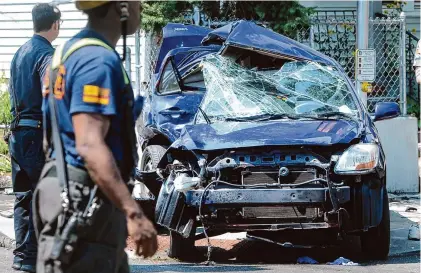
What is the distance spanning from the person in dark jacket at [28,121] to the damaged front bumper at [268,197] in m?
1.34

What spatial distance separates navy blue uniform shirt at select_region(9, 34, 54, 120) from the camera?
6.46 m

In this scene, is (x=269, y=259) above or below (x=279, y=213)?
below

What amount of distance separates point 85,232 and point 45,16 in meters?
3.47

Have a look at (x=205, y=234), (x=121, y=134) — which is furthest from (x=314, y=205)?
(x=121, y=134)

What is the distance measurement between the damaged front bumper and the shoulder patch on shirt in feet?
12.1

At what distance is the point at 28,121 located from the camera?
21.4 feet

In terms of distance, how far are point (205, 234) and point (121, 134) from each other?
3829 mm

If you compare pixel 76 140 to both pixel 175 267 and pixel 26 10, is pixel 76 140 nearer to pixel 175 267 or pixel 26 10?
pixel 175 267

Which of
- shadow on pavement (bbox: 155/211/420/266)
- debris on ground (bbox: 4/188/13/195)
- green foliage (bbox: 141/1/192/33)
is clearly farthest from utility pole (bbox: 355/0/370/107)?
debris on ground (bbox: 4/188/13/195)

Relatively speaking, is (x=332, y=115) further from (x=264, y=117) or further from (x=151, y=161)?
(x=151, y=161)

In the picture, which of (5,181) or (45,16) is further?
(5,181)

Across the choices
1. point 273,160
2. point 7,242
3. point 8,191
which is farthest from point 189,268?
point 8,191

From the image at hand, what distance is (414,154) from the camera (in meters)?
11.8

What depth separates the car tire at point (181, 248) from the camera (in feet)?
24.9
